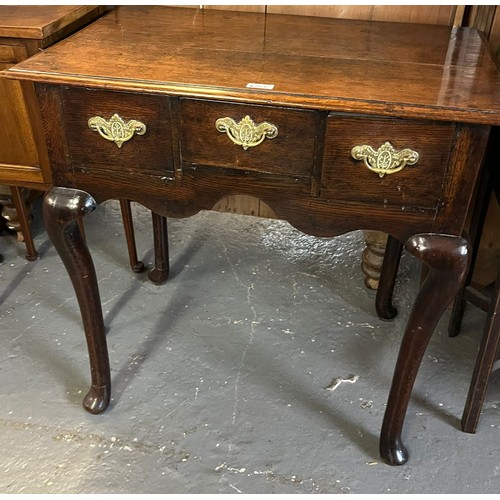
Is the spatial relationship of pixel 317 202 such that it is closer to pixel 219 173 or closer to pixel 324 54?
pixel 219 173

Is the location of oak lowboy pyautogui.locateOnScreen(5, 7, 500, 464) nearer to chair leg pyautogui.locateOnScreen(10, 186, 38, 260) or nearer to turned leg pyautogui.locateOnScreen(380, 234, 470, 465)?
turned leg pyautogui.locateOnScreen(380, 234, 470, 465)

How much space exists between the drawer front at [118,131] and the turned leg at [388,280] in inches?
29.7

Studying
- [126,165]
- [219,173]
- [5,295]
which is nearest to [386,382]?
[219,173]

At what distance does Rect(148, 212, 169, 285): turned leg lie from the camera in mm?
1814

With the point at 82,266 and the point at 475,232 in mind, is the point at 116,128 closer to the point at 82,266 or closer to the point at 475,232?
the point at 82,266

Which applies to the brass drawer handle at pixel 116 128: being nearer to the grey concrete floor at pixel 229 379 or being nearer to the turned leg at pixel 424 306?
the turned leg at pixel 424 306

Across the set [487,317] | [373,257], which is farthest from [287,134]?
[373,257]

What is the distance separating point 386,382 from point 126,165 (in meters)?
0.91

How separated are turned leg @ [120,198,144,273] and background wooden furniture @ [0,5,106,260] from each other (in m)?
0.24

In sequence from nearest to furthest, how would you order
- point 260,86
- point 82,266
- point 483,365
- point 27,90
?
point 260,86
point 82,266
point 483,365
point 27,90

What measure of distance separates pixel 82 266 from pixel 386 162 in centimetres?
67

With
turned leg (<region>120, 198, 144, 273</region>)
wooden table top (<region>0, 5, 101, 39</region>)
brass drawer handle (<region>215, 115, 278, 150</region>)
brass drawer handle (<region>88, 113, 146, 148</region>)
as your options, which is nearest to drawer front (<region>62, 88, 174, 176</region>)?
brass drawer handle (<region>88, 113, 146, 148</region>)

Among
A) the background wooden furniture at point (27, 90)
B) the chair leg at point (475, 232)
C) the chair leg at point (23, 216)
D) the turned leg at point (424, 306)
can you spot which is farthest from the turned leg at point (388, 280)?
the chair leg at point (23, 216)

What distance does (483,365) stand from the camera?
1390 millimetres
